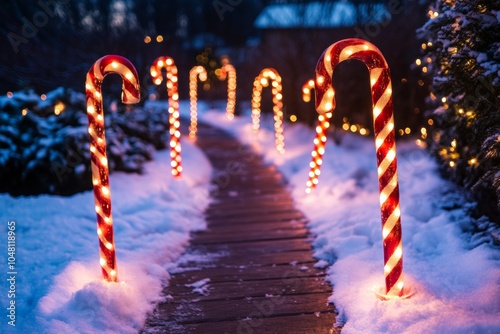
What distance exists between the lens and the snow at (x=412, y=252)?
4.24m

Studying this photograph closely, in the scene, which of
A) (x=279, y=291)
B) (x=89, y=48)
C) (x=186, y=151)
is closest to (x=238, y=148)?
(x=186, y=151)

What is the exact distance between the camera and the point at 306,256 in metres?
6.44

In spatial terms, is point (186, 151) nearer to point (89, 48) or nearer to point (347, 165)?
point (89, 48)

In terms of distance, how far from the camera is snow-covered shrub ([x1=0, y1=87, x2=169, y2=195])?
9.04m

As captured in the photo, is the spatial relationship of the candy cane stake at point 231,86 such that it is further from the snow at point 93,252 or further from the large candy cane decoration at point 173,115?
the snow at point 93,252

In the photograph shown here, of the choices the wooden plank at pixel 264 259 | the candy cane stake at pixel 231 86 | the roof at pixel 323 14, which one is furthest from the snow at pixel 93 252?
the candy cane stake at pixel 231 86

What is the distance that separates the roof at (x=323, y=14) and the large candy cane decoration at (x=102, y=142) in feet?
35.0
